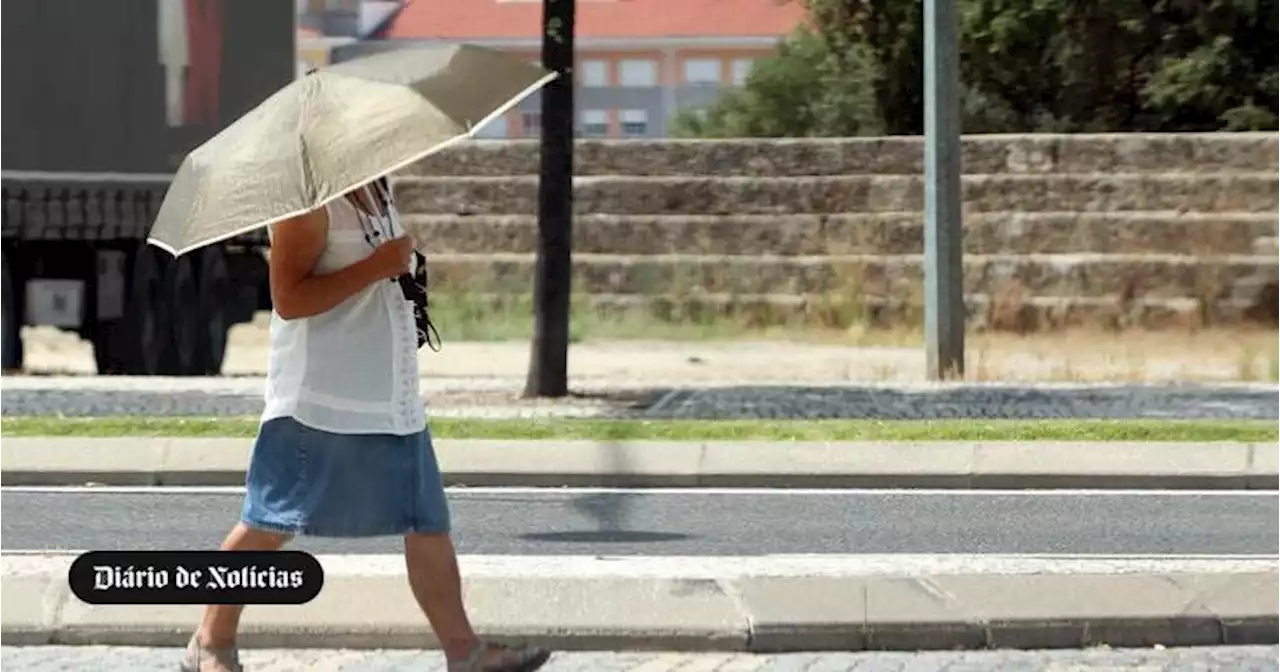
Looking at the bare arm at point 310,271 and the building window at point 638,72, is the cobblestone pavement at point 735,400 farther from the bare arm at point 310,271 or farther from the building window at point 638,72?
the building window at point 638,72

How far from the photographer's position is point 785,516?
1008cm

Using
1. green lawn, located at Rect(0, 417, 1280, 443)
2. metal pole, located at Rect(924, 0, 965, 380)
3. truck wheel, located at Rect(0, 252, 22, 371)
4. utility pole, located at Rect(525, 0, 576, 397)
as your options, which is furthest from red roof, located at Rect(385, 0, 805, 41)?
green lawn, located at Rect(0, 417, 1280, 443)

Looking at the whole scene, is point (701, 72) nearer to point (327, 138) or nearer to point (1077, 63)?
point (1077, 63)

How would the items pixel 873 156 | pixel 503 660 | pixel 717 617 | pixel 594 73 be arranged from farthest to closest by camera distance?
pixel 594 73 < pixel 873 156 < pixel 717 617 < pixel 503 660

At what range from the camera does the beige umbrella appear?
521cm

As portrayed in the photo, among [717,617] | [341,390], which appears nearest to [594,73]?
[717,617]

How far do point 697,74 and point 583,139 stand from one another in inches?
1443

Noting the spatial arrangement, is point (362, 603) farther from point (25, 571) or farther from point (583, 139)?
point (583, 139)

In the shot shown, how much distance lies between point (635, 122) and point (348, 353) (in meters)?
56.0

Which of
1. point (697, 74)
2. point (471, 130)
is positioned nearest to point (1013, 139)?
point (471, 130)

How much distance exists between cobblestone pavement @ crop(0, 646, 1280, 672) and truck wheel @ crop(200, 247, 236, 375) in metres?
11.5

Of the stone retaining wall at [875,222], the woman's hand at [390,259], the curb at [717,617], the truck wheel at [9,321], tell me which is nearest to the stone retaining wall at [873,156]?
the stone retaining wall at [875,222]

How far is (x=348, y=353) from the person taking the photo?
544 cm

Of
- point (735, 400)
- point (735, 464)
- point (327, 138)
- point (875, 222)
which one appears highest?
point (875, 222)
